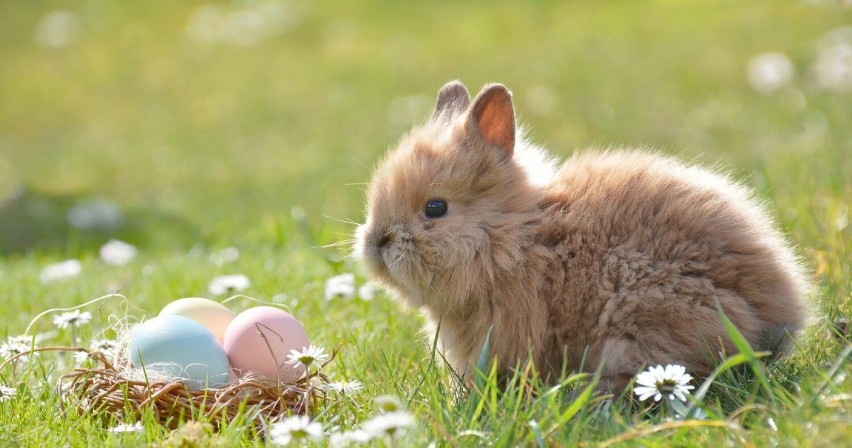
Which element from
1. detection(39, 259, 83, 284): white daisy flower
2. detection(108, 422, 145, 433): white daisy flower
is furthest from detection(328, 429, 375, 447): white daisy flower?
detection(39, 259, 83, 284): white daisy flower

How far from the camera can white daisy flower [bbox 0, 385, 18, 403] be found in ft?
9.21

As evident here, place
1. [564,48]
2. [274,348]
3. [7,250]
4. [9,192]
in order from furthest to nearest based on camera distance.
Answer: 1. [564,48]
2. [9,192]
3. [7,250]
4. [274,348]

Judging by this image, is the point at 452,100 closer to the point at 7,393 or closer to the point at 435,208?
the point at 435,208

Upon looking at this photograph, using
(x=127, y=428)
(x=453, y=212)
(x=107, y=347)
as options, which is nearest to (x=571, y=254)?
(x=453, y=212)

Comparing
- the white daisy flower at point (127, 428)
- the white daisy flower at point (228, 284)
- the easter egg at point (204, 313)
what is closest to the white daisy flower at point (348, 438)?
the white daisy flower at point (127, 428)

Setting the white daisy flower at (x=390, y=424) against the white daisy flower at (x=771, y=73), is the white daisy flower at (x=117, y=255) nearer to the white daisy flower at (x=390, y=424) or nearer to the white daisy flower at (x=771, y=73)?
the white daisy flower at (x=390, y=424)

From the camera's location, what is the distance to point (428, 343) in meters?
3.32

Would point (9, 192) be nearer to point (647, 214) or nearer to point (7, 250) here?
point (7, 250)

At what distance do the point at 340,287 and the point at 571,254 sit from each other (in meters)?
1.20

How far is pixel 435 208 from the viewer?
303cm

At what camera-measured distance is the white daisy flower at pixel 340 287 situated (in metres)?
3.75

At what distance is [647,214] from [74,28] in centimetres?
1288

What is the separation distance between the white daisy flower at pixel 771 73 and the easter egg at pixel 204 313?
24.3ft

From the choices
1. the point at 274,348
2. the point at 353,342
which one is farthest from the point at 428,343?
the point at 274,348
